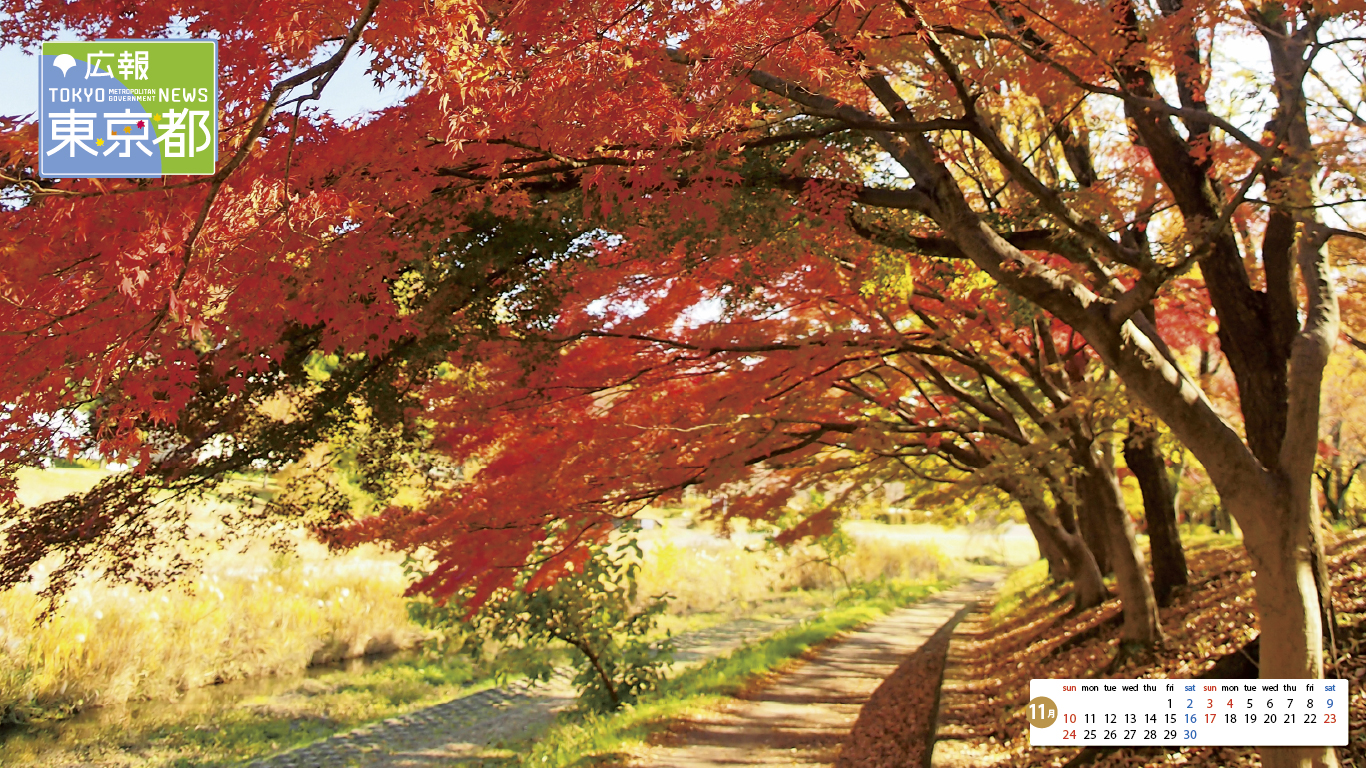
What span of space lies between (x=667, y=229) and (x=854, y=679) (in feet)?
35.5

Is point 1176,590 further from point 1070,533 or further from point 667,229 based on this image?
point 667,229

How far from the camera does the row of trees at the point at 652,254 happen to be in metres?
4.07

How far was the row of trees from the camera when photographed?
4.07 meters

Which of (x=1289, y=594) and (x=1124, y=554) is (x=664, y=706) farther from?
(x=1289, y=594)

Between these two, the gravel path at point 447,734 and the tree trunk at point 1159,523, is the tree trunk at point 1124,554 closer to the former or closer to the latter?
the tree trunk at point 1159,523

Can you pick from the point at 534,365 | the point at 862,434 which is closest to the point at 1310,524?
the point at 862,434

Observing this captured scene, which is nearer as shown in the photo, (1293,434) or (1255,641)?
(1293,434)

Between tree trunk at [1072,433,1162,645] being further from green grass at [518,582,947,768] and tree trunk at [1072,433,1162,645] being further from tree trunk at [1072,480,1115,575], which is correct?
tree trunk at [1072,480,1115,575]

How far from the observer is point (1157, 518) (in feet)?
34.1

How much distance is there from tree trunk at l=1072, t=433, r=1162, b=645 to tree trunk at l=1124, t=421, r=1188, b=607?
118 cm

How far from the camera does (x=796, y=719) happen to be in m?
10.7

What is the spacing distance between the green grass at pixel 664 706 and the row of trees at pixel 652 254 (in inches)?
82.1
